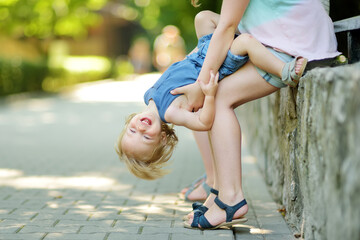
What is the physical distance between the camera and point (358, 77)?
183 centimetres

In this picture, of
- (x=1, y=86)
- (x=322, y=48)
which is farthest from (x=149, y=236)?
(x=1, y=86)

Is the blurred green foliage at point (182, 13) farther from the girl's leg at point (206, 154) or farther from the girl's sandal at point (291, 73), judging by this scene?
the girl's sandal at point (291, 73)

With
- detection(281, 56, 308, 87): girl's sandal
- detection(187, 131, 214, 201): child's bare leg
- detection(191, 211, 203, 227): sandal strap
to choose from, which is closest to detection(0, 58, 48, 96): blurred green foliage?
detection(187, 131, 214, 201): child's bare leg

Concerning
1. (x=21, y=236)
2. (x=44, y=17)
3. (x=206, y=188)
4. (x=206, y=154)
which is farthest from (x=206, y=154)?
(x=44, y=17)

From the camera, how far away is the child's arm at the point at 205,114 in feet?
10.1

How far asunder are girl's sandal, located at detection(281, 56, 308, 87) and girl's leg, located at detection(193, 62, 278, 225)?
17 centimetres

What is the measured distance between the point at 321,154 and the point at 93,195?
8.09 feet

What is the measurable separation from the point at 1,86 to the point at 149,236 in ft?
46.4

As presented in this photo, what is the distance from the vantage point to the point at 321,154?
7.97ft

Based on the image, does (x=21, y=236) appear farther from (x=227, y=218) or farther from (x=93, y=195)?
(x=93, y=195)

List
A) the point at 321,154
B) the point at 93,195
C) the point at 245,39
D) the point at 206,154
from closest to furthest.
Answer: the point at 321,154
the point at 245,39
the point at 206,154
the point at 93,195

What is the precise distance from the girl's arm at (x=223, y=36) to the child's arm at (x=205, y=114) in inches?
2.3

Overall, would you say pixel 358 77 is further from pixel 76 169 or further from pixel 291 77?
pixel 76 169

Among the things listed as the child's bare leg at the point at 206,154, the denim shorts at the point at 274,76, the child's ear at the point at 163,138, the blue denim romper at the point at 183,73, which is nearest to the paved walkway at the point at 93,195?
the child's bare leg at the point at 206,154
